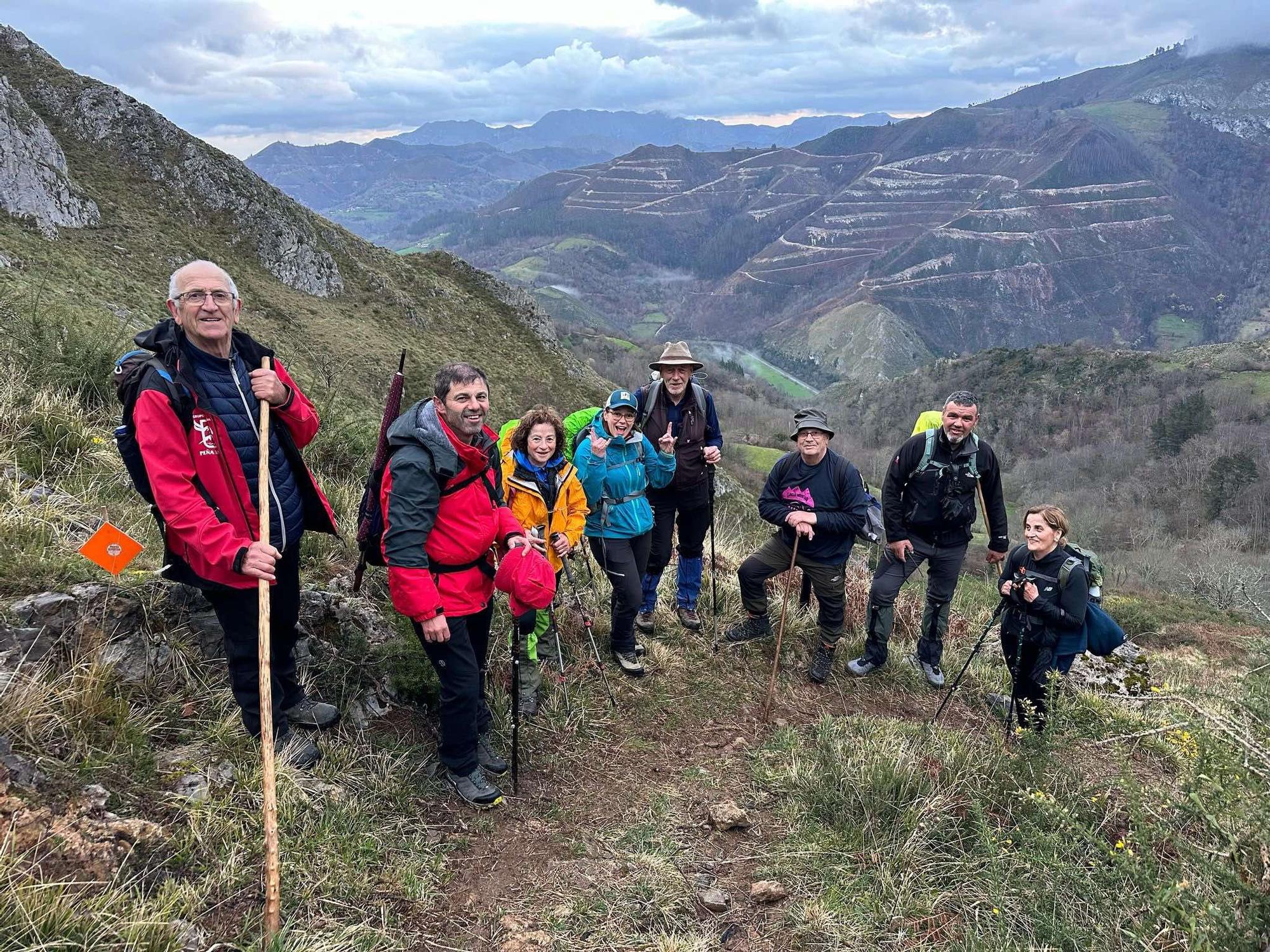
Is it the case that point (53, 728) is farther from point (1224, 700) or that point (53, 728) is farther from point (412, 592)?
point (1224, 700)

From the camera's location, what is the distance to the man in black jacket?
217 inches

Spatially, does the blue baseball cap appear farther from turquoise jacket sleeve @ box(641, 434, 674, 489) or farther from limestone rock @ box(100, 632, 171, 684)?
limestone rock @ box(100, 632, 171, 684)

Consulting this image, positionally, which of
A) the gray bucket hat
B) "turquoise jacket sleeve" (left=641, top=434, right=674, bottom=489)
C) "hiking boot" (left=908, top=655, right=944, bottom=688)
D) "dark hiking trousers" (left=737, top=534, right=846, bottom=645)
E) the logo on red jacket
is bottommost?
"hiking boot" (left=908, top=655, right=944, bottom=688)

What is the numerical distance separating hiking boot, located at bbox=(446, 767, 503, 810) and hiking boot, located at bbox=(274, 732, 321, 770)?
2.37 feet

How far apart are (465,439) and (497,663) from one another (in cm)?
203

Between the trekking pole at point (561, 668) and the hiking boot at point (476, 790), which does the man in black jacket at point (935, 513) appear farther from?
the hiking boot at point (476, 790)

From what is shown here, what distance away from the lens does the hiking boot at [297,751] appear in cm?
343

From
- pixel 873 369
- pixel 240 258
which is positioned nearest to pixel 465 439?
pixel 240 258

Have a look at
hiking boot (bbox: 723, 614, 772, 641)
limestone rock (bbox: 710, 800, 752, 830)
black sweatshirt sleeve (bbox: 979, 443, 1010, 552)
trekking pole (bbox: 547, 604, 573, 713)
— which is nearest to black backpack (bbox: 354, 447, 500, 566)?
trekking pole (bbox: 547, 604, 573, 713)

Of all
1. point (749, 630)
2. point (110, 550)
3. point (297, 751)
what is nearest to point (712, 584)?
point (749, 630)

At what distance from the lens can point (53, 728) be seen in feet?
9.61

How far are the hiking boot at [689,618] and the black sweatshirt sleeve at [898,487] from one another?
1814mm

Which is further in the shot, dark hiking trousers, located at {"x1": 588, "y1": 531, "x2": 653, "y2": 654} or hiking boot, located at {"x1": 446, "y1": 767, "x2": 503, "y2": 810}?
dark hiking trousers, located at {"x1": 588, "y1": 531, "x2": 653, "y2": 654}

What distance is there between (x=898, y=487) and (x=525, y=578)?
3508 mm
